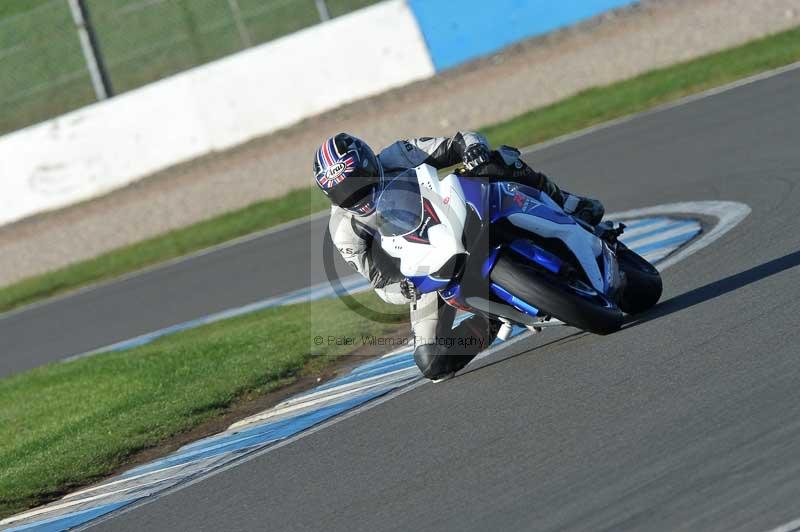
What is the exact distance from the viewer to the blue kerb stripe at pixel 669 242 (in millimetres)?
9445

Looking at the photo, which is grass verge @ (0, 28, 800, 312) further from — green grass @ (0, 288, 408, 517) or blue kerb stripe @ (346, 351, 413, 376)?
A: blue kerb stripe @ (346, 351, 413, 376)

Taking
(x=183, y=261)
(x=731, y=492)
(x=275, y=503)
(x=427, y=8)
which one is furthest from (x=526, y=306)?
(x=427, y=8)

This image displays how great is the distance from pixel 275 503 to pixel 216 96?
1533 cm

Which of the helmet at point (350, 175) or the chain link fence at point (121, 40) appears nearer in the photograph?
the helmet at point (350, 175)

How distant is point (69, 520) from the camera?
666 centimetres

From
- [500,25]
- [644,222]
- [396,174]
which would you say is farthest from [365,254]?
[500,25]

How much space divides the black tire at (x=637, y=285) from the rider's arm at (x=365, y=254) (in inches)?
53.9

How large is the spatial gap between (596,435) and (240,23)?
59.7ft

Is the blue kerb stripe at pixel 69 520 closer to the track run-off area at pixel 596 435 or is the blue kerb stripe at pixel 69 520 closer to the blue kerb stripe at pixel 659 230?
the track run-off area at pixel 596 435

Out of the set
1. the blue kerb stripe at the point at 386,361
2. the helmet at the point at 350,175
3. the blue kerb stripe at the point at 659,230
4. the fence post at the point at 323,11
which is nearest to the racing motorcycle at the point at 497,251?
the helmet at the point at 350,175

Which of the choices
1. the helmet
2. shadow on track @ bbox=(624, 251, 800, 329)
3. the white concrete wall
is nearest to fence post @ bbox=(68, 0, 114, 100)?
the white concrete wall

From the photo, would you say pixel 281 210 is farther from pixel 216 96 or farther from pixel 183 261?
pixel 216 96

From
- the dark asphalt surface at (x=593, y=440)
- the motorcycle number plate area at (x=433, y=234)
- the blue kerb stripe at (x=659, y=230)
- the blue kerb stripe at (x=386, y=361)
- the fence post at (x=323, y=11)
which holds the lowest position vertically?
the blue kerb stripe at (x=659, y=230)

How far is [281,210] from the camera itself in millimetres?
17625
